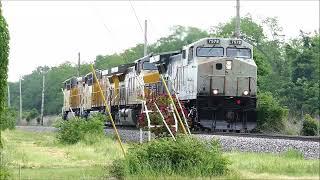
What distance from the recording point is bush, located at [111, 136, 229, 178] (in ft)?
34.4

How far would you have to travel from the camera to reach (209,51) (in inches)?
938

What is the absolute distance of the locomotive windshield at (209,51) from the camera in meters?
23.6

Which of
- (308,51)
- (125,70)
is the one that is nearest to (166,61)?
(125,70)

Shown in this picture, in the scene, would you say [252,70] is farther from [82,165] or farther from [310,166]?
[310,166]

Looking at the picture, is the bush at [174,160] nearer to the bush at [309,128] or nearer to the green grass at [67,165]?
the green grass at [67,165]

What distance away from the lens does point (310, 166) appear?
1027 centimetres

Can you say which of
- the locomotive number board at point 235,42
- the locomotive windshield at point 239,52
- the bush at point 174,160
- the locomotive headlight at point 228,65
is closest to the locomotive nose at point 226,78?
the locomotive headlight at point 228,65

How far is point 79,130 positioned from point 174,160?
13664 millimetres

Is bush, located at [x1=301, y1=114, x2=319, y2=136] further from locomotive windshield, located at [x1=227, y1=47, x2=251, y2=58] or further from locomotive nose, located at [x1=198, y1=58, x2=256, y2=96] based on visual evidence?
locomotive windshield, located at [x1=227, y1=47, x2=251, y2=58]

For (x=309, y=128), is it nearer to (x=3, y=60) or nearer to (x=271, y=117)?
(x=271, y=117)

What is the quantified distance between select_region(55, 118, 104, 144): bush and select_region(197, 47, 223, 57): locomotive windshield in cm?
519

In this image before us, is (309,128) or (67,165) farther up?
(309,128)

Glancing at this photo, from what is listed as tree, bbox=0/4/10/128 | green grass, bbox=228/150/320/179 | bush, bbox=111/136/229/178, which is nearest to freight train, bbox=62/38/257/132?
Result: tree, bbox=0/4/10/128

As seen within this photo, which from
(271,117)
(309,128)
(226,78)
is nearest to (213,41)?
(226,78)
